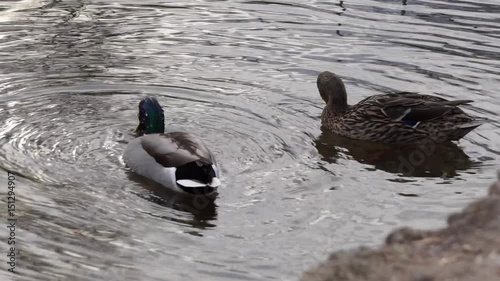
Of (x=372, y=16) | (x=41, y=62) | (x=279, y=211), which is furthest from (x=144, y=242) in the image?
(x=372, y=16)

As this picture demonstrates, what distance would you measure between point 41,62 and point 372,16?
17.5 feet

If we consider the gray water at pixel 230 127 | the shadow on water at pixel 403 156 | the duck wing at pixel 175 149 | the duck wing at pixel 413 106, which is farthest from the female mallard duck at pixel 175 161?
the duck wing at pixel 413 106

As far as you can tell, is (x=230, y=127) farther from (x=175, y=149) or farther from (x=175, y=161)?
(x=175, y=161)

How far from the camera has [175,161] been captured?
8727 mm

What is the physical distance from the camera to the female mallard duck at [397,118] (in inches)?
395

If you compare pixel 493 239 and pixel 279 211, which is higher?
pixel 493 239

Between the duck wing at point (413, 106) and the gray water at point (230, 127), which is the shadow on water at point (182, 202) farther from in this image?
the duck wing at point (413, 106)

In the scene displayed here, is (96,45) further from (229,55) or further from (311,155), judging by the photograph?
(311,155)

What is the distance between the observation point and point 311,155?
9562mm

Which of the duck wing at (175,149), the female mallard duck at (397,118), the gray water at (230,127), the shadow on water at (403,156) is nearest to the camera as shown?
the gray water at (230,127)

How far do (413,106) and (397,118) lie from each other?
21 cm

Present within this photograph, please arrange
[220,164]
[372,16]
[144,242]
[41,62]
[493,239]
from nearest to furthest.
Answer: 1. [493,239]
2. [144,242]
3. [220,164]
4. [41,62]
5. [372,16]

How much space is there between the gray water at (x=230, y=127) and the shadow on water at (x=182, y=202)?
0.08 feet

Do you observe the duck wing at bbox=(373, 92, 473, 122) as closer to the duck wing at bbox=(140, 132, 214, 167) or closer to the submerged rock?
the duck wing at bbox=(140, 132, 214, 167)
